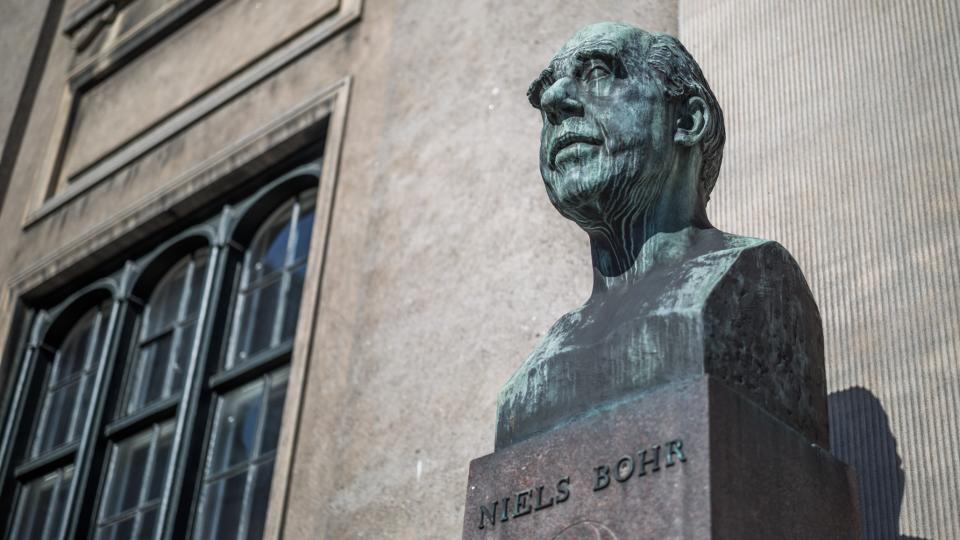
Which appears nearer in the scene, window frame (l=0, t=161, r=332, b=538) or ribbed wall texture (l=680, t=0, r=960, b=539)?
ribbed wall texture (l=680, t=0, r=960, b=539)

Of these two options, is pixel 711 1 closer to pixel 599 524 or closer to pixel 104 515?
pixel 599 524

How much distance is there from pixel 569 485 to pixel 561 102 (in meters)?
1.37

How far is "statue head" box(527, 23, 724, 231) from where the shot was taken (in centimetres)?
495

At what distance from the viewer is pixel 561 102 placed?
505 cm

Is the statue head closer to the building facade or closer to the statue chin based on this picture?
the statue chin

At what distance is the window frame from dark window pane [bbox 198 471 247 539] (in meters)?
0.10

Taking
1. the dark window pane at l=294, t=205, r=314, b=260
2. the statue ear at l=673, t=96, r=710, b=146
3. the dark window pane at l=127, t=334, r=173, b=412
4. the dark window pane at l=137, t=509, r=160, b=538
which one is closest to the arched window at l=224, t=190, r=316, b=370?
the dark window pane at l=294, t=205, r=314, b=260

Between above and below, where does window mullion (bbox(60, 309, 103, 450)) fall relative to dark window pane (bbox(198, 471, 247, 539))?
above

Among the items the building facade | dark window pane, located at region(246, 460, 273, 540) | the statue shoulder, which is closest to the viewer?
the statue shoulder

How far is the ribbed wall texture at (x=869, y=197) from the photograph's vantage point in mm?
5531

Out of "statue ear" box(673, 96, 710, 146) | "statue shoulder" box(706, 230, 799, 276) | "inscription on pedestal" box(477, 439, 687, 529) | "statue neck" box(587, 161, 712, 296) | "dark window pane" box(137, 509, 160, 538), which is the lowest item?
"inscription on pedestal" box(477, 439, 687, 529)

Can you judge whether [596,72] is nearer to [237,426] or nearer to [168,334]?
[237,426]

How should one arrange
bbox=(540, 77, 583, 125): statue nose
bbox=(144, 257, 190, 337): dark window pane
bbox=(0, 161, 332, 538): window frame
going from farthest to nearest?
bbox=(144, 257, 190, 337): dark window pane, bbox=(0, 161, 332, 538): window frame, bbox=(540, 77, 583, 125): statue nose

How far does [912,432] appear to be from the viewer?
5527 mm
